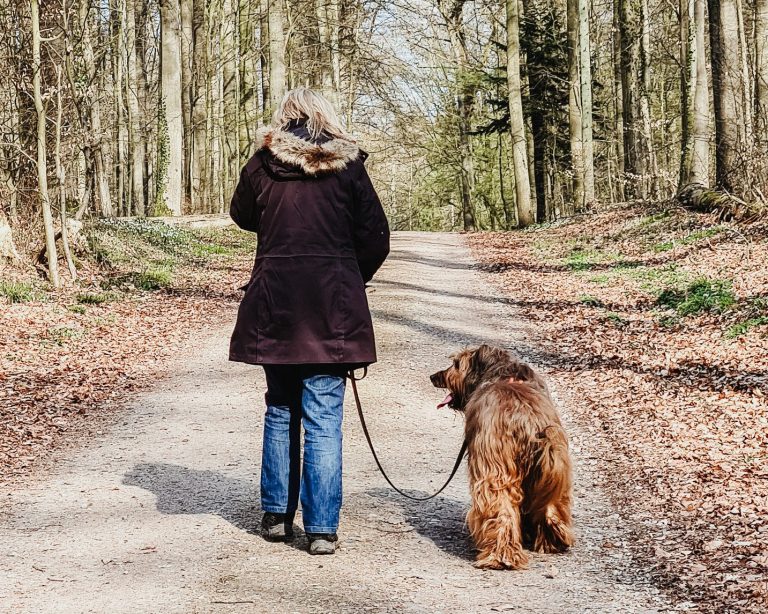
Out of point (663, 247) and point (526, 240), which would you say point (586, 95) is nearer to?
point (526, 240)

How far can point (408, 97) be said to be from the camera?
37.7m

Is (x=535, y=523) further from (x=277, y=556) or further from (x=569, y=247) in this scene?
(x=569, y=247)

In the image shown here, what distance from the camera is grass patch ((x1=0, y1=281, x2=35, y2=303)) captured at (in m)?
12.1

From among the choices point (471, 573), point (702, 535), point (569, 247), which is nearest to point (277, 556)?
point (471, 573)

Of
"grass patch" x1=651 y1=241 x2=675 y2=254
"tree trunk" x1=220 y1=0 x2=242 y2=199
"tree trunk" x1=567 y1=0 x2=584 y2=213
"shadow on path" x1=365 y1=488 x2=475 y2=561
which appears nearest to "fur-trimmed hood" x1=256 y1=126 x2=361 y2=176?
"shadow on path" x1=365 y1=488 x2=475 y2=561

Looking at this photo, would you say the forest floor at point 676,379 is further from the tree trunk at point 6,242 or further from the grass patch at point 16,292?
the tree trunk at point 6,242

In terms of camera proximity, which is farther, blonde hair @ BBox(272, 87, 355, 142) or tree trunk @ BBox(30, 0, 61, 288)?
tree trunk @ BBox(30, 0, 61, 288)

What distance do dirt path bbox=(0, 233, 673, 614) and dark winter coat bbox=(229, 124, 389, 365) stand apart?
3.55 ft

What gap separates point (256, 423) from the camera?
7512mm

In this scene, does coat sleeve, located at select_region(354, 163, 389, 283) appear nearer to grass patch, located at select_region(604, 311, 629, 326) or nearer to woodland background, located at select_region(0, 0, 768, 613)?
woodland background, located at select_region(0, 0, 768, 613)

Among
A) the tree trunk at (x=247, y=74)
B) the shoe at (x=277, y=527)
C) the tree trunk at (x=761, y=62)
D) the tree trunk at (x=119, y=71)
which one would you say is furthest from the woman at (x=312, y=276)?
the tree trunk at (x=247, y=74)

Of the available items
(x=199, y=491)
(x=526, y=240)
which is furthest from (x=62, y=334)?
(x=526, y=240)

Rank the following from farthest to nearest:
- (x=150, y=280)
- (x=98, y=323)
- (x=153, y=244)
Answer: (x=153, y=244)
(x=150, y=280)
(x=98, y=323)

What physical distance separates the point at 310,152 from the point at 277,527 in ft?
6.56
